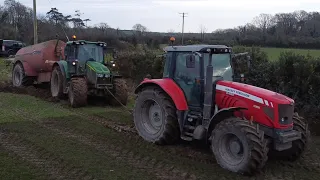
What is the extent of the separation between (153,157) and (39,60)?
31.2 ft

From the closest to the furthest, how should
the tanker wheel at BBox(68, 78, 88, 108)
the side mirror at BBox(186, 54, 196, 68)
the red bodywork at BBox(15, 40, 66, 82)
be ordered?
the side mirror at BBox(186, 54, 196, 68) < the tanker wheel at BBox(68, 78, 88, 108) < the red bodywork at BBox(15, 40, 66, 82)

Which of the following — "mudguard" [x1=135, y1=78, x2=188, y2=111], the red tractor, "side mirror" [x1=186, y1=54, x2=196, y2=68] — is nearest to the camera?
the red tractor

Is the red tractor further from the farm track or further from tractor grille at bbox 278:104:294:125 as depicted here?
the farm track

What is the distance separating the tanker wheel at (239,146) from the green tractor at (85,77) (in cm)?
624

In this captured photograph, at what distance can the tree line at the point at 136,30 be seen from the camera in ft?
123

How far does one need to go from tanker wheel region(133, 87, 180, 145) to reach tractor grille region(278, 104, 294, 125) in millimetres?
2054

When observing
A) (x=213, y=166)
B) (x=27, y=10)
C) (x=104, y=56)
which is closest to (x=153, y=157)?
(x=213, y=166)

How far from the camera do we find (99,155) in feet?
22.2

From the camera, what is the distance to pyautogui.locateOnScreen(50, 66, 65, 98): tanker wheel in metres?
12.8

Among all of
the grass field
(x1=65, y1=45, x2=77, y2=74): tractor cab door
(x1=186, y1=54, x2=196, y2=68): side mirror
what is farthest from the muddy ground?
(x1=65, y1=45, x2=77, y2=74): tractor cab door

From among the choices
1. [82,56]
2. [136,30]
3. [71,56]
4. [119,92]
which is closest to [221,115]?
[119,92]

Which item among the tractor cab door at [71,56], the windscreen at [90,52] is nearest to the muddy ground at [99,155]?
the tractor cab door at [71,56]

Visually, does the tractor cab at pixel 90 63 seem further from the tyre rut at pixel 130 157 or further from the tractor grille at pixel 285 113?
the tractor grille at pixel 285 113

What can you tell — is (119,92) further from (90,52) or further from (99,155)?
(99,155)
